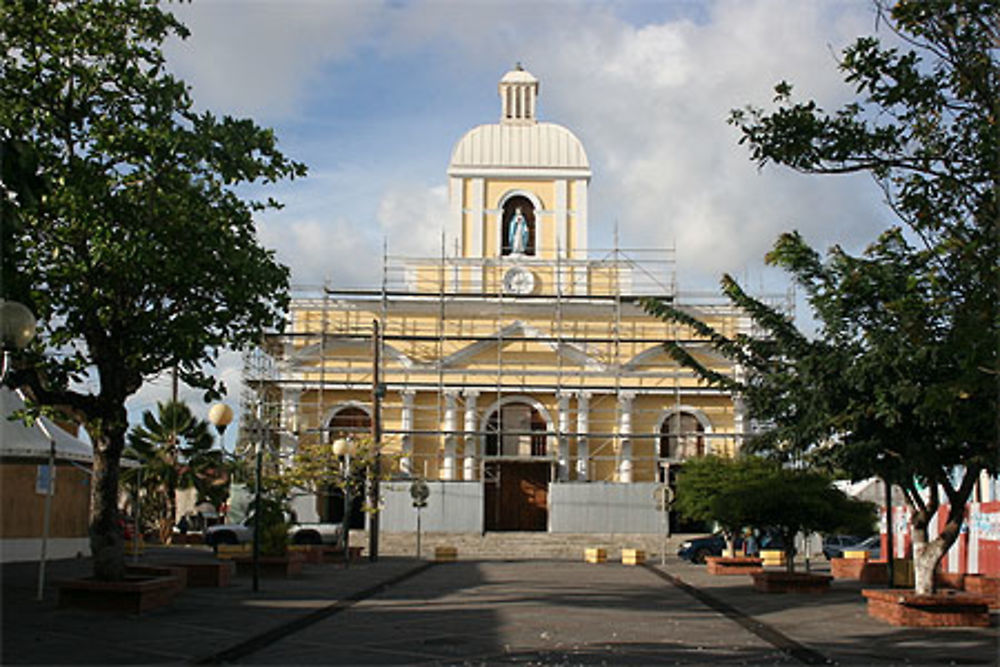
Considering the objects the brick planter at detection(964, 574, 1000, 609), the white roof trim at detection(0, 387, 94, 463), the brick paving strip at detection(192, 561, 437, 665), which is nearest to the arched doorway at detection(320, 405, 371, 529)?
the white roof trim at detection(0, 387, 94, 463)

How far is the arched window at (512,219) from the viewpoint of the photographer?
4892 centimetres

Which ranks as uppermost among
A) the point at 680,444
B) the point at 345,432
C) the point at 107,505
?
the point at 345,432

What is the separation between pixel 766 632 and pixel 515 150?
35.9 meters

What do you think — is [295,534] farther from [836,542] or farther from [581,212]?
[836,542]

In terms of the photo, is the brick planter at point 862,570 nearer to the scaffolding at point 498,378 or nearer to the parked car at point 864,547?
the parked car at point 864,547

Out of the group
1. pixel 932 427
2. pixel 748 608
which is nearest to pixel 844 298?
pixel 932 427

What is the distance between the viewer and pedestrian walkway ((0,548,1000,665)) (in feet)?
40.6

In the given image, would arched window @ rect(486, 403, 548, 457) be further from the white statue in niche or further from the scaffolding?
the white statue in niche

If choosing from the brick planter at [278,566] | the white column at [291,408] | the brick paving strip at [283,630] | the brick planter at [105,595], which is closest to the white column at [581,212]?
the white column at [291,408]

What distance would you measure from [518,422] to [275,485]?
15.0 metres

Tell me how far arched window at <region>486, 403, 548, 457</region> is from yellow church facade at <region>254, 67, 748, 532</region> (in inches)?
2.0

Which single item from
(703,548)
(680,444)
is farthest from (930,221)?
(680,444)

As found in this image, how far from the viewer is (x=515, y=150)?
161 ft

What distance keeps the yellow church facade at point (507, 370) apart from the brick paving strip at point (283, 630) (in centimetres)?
2265
